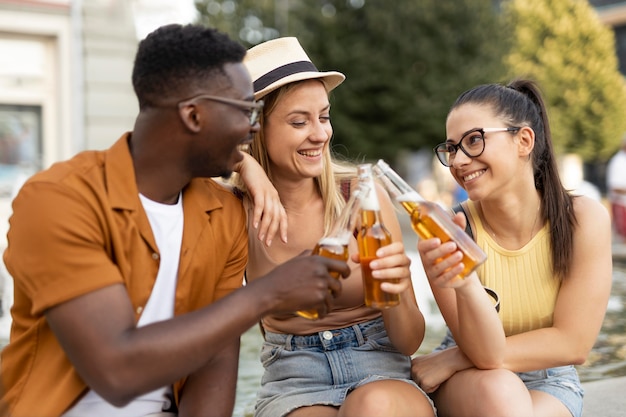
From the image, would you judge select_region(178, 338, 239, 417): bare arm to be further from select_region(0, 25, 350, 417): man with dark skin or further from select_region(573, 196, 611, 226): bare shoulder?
select_region(573, 196, 611, 226): bare shoulder

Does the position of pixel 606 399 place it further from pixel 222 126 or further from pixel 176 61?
pixel 176 61

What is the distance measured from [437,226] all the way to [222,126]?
704 mm

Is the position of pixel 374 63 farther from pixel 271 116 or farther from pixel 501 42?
pixel 271 116

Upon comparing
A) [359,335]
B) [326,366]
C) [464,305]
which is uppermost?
[464,305]

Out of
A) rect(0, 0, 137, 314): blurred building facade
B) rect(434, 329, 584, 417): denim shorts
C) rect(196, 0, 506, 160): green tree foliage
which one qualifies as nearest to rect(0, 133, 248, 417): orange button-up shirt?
rect(434, 329, 584, 417): denim shorts

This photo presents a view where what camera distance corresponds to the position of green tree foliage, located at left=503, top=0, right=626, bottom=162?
35.2 meters

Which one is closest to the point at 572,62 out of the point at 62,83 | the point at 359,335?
the point at 62,83

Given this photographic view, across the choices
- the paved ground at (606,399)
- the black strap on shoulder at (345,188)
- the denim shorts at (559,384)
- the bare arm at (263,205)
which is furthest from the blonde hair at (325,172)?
the paved ground at (606,399)

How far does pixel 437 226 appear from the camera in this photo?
7.85 ft

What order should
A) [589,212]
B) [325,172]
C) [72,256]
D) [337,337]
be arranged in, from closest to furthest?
[72,256] → [337,337] → [589,212] → [325,172]

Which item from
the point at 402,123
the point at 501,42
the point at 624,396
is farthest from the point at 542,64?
the point at 624,396

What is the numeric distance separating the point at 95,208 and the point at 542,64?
3552cm

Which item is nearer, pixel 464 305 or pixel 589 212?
pixel 464 305

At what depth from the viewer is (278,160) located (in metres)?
3.14
